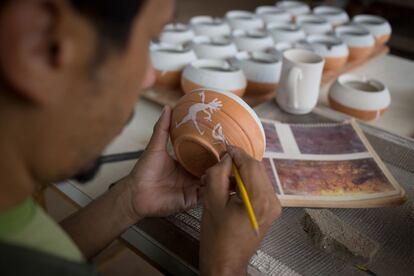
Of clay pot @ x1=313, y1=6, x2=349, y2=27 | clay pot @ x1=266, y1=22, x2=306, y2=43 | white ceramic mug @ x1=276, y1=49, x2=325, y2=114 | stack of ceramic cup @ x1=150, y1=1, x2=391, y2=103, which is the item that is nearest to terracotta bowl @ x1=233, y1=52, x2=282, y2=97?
stack of ceramic cup @ x1=150, y1=1, x2=391, y2=103

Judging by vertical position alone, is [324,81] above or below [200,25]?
below

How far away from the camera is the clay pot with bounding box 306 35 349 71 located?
1.21 metres

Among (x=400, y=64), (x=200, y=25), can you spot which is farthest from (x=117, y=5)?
(x=400, y=64)

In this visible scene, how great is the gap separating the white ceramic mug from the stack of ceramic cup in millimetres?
115

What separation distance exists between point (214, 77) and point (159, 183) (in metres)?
0.38

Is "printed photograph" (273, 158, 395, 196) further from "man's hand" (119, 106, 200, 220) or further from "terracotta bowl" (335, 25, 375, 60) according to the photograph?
"terracotta bowl" (335, 25, 375, 60)

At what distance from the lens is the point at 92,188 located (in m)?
0.78

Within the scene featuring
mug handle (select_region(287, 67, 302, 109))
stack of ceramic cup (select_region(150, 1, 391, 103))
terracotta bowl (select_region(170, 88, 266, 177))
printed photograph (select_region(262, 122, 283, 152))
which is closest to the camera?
terracotta bowl (select_region(170, 88, 266, 177))

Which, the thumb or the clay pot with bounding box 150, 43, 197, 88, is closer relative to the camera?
the thumb

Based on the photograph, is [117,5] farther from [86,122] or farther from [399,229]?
[399,229]

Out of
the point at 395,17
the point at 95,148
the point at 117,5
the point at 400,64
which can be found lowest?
the point at 395,17

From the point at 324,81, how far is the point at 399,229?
649 mm

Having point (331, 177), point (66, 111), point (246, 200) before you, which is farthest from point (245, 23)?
point (66, 111)

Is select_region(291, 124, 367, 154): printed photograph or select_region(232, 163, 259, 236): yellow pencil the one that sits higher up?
select_region(232, 163, 259, 236): yellow pencil
